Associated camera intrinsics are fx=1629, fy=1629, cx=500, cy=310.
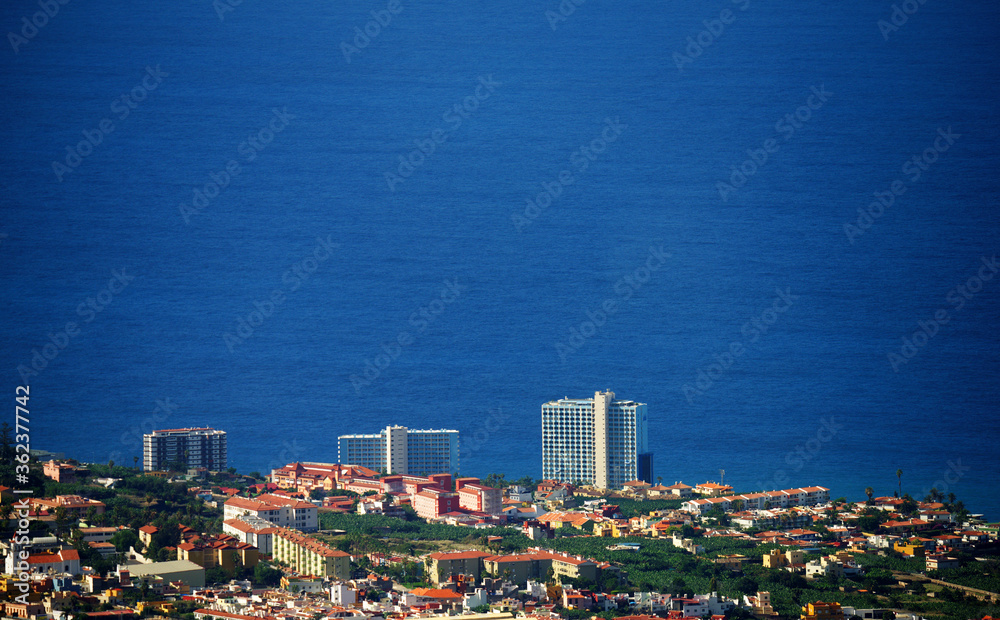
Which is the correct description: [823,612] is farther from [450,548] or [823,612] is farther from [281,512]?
[281,512]

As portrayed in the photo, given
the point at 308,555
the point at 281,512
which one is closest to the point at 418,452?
the point at 281,512

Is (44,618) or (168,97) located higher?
(168,97)

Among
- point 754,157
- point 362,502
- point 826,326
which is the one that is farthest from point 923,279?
point 362,502

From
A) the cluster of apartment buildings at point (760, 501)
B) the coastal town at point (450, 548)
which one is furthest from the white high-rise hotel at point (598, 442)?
the cluster of apartment buildings at point (760, 501)

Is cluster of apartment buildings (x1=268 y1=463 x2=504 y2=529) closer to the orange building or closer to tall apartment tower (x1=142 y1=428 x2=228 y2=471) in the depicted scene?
tall apartment tower (x1=142 y1=428 x2=228 y2=471)

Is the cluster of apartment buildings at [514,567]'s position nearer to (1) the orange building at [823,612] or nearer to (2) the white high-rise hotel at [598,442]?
(1) the orange building at [823,612]

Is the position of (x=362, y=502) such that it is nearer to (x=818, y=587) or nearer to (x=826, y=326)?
(x=818, y=587)
